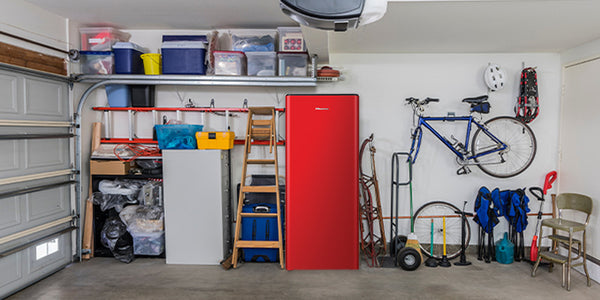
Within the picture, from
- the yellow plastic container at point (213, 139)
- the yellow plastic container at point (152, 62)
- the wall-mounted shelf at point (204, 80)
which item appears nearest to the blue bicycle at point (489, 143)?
the wall-mounted shelf at point (204, 80)

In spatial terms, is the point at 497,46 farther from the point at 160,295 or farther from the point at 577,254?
→ the point at 160,295

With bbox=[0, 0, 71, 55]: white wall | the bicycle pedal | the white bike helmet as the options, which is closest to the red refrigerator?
the bicycle pedal

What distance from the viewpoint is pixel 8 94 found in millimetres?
3148

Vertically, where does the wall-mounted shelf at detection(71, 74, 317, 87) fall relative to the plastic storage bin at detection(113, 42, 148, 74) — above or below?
below

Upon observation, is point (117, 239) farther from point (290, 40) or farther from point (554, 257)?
point (554, 257)

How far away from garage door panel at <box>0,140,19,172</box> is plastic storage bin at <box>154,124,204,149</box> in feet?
4.12

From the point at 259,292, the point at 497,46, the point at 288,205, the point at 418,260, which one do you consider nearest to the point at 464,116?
the point at 497,46

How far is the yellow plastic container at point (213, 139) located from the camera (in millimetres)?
3908

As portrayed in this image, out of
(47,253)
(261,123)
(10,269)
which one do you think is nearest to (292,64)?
(261,123)

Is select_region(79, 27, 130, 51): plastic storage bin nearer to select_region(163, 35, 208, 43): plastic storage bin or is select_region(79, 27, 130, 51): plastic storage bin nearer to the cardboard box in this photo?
select_region(163, 35, 208, 43): plastic storage bin

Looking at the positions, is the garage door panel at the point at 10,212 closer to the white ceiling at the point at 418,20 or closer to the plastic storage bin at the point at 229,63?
the white ceiling at the point at 418,20

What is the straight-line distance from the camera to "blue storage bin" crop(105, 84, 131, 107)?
4188 millimetres

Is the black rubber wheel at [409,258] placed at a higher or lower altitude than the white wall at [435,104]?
lower

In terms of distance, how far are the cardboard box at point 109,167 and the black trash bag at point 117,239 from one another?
0.59 meters
